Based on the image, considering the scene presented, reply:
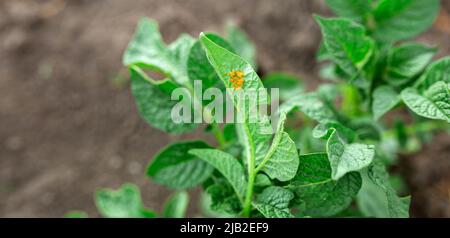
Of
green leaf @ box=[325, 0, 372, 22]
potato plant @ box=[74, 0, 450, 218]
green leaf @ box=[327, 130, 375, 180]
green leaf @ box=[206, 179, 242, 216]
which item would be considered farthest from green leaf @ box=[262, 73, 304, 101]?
green leaf @ box=[327, 130, 375, 180]

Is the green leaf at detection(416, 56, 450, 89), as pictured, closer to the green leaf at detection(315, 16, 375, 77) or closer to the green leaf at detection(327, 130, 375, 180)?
the green leaf at detection(315, 16, 375, 77)

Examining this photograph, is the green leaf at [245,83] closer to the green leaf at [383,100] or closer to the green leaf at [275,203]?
the green leaf at [275,203]

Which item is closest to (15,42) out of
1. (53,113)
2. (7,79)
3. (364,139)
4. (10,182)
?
(7,79)

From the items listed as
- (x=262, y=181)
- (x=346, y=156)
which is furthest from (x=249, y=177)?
(x=346, y=156)

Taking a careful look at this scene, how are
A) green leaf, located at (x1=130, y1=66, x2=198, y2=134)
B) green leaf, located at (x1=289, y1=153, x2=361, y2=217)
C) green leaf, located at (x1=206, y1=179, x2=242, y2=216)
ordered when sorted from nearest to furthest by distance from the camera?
1. green leaf, located at (x1=289, y1=153, x2=361, y2=217)
2. green leaf, located at (x1=206, y1=179, x2=242, y2=216)
3. green leaf, located at (x1=130, y1=66, x2=198, y2=134)

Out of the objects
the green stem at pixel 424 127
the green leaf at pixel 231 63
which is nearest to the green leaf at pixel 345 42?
the green leaf at pixel 231 63

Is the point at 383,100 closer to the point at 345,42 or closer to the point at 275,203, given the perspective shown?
the point at 345,42

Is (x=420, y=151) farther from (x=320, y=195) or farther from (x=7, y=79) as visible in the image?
(x=7, y=79)
